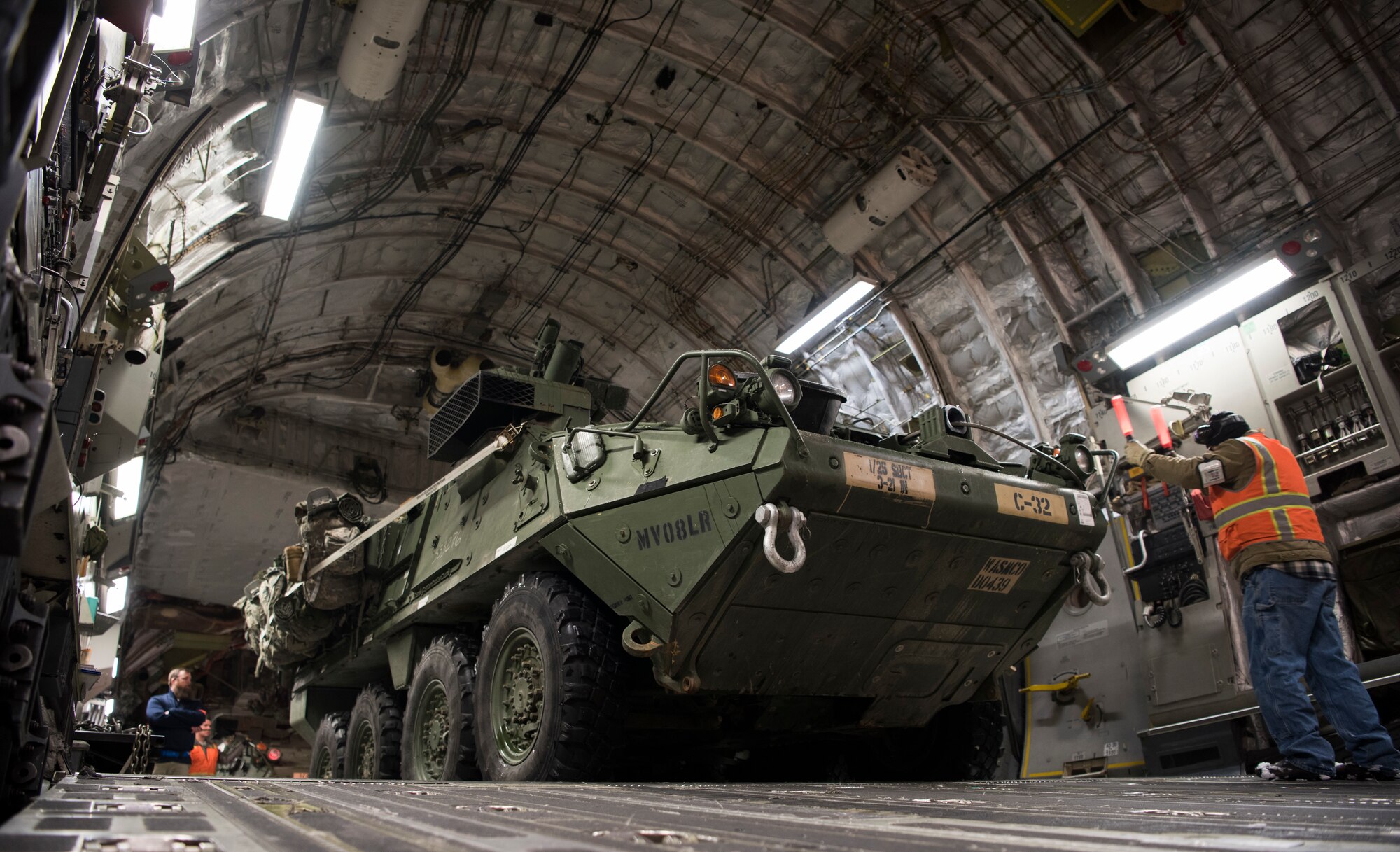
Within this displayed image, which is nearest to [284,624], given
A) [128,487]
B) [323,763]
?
[323,763]

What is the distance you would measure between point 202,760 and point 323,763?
261cm

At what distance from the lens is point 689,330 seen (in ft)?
39.3

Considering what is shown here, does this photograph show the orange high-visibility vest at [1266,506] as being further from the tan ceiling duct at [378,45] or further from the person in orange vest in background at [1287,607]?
the tan ceiling duct at [378,45]

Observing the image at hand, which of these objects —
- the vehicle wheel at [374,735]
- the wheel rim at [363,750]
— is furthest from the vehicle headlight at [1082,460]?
the wheel rim at [363,750]

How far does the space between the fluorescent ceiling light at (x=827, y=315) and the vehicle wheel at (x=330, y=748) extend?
197 inches

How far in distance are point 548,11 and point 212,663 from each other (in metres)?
10.3

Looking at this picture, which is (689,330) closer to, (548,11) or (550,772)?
(548,11)

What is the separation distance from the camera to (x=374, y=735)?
22.5 ft

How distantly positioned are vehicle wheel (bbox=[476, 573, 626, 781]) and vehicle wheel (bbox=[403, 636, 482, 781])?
0.98ft

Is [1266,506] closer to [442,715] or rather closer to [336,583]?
[442,715]

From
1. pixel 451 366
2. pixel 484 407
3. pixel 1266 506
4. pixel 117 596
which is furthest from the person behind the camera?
pixel 117 596

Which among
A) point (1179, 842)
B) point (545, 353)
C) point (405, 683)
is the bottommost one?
point (1179, 842)

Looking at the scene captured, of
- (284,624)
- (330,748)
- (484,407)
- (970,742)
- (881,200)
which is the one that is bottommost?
(970,742)

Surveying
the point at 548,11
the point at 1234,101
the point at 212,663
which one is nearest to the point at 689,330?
the point at 548,11
